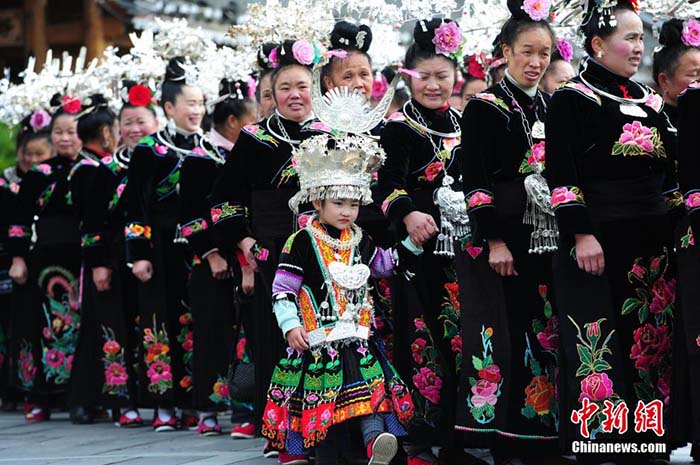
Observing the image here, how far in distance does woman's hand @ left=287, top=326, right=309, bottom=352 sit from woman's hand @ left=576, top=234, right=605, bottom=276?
4.03ft

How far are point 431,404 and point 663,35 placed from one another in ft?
6.75

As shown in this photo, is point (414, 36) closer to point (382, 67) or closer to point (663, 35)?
point (663, 35)

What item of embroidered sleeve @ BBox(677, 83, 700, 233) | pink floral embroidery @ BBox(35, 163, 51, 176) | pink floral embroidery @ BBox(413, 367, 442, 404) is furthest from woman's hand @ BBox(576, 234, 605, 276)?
pink floral embroidery @ BBox(35, 163, 51, 176)

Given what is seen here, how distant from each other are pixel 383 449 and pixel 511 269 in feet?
3.22

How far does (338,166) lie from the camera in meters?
6.19

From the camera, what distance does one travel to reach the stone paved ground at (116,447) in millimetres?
6941

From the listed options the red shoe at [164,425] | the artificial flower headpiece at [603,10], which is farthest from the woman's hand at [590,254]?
the red shoe at [164,425]

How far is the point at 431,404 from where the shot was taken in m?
6.45

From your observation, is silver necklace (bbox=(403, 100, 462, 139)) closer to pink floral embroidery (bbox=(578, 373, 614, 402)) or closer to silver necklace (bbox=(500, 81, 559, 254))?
silver necklace (bbox=(500, 81, 559, 254))

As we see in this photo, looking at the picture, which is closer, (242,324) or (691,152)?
(691,152)

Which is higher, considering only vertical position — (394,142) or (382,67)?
(382,67)

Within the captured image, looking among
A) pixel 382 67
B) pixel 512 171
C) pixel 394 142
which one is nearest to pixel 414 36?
pixel 394 142

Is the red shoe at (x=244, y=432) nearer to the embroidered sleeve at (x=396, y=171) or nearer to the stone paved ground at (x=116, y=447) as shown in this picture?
the stone paved ground at (x=116, y=447)

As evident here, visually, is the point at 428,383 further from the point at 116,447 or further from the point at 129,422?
the point at 129,422
